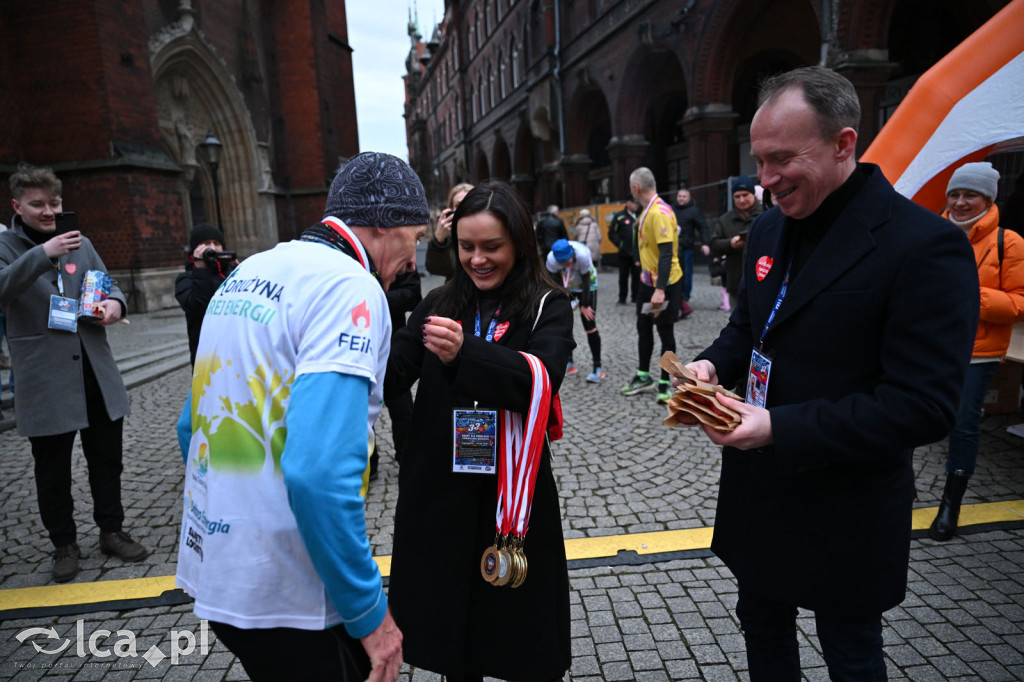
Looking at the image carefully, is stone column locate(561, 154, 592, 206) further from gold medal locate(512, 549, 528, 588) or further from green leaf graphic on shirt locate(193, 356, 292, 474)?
green leaf graphic on shirt locate(193, 356, 292, 474)

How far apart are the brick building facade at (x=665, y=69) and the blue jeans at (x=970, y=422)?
483 cm

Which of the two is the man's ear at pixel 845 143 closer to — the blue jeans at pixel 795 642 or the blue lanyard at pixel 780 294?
the blue lanyard at pixel 780 294

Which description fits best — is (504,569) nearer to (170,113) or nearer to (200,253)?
(200,253)

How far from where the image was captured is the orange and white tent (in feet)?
11.4

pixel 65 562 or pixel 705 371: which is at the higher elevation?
pixel 705 371

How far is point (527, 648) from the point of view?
1840 mm

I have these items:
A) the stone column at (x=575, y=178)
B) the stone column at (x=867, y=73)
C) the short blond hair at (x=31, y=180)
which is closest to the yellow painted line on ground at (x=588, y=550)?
the short blond hair at (x=31, y=180)

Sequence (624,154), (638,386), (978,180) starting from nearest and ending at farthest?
(978,180) < (638,386) < (624,154)

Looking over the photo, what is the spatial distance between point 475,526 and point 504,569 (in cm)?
15

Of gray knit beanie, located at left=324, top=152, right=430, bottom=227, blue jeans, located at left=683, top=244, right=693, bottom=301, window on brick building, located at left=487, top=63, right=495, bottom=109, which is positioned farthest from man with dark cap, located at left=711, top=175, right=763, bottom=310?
window on brick building, located at left=487, top=63, right=495, bottom=109

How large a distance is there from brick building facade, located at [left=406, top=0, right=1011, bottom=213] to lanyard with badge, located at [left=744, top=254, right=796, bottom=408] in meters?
6.94

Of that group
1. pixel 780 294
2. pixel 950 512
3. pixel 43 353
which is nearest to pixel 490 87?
pixel 43 353

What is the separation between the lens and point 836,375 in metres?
1.54

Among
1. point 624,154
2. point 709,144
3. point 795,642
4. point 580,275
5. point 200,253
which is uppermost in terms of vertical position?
point 624,154
